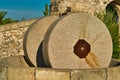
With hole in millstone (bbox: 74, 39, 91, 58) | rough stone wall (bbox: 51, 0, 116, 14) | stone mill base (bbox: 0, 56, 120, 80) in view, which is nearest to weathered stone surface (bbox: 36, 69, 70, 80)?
stone mill base (bbox: 0, 56, 120, 80)

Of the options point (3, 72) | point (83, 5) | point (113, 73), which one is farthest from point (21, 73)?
point (83, 5)

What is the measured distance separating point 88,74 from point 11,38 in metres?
6.53

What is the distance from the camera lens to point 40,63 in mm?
5383

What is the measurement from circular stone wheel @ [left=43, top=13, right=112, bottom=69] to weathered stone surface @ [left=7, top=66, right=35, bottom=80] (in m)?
0.45

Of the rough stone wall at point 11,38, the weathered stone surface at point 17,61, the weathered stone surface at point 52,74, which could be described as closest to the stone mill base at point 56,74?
the weathered stone surface at point 52,74

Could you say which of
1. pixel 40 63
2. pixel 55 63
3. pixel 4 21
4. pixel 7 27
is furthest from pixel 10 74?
pixel 4 21

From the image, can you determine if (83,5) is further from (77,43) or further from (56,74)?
(56,74)

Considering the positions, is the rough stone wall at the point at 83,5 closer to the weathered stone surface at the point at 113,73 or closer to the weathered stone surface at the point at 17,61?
the weathered stone surface at the point at 17,61

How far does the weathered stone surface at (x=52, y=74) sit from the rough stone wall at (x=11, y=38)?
605cm

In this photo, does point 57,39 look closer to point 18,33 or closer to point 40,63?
point 40,63

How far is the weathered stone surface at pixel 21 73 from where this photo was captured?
386cm

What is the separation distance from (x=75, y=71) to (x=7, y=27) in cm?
631

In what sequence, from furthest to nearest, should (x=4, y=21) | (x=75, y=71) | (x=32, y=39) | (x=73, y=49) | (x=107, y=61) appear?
1. (x=4, y=21)
2. (x=32, y=39)
3. (x=107, y=61)
4. (x=73, y=49)
5. (x=75, y=71)

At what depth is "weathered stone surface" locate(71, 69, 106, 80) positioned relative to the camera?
12.3 ft
